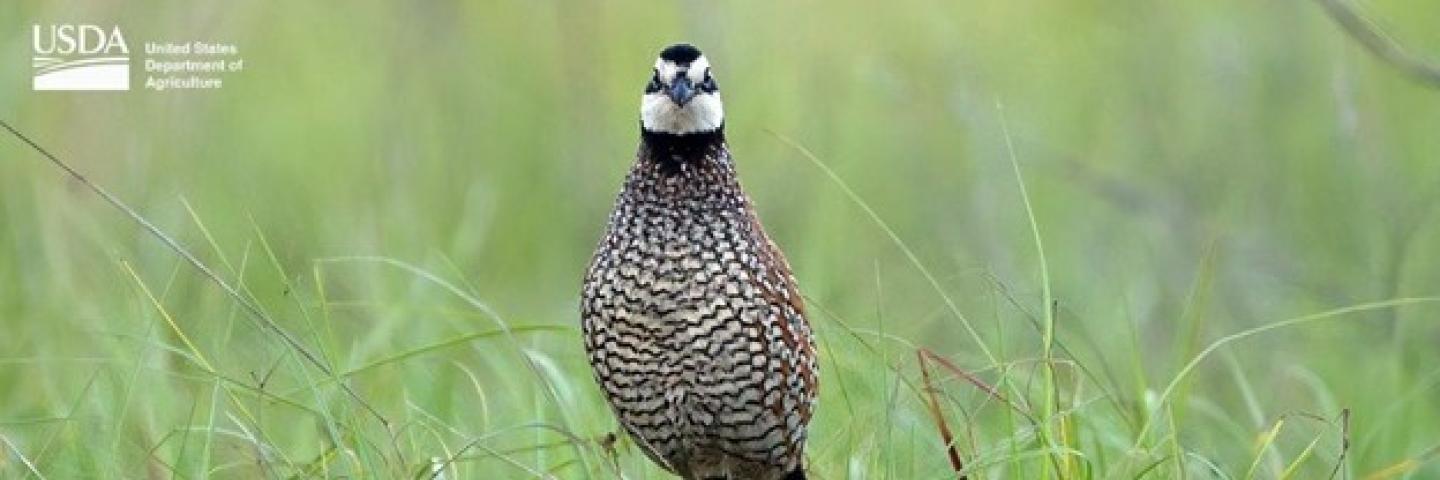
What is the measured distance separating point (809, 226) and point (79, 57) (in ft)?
6.59

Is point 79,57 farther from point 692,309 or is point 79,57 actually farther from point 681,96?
point 692,309

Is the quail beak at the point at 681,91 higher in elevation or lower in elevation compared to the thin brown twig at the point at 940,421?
higher

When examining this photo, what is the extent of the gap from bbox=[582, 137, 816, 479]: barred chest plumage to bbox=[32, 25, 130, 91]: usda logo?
281cm

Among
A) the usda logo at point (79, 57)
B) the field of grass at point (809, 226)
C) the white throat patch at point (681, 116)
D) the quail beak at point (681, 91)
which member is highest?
the quail beak at point (681, 91)

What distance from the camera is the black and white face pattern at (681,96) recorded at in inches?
203

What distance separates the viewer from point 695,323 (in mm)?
5070

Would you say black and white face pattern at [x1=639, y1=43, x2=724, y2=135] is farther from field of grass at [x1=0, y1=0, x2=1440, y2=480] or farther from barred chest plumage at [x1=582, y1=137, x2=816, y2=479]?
field of grass at [x1=0, y1=0, x2=1440, y2=480]

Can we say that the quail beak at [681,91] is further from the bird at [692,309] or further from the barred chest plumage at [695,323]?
the barred chest plumage at [695,323]

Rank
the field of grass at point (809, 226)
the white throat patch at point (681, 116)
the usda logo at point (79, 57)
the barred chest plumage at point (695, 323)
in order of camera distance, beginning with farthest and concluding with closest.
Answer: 1. the usda logo at point (79, 57)
2. the field of grass at point (809, 226)
3. the white throat patch at point (681, 116)
4. the barred chest plumage at point (695, 323)

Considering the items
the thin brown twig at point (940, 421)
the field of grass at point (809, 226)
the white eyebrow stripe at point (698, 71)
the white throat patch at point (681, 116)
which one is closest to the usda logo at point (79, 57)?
the field of grass at point (809, 226)

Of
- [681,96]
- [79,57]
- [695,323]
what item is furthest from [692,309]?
[79,57]

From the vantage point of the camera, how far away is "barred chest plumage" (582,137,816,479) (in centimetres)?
508

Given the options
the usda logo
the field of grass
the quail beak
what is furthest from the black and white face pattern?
the usda logo

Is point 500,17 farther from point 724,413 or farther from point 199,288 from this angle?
point 724,413
